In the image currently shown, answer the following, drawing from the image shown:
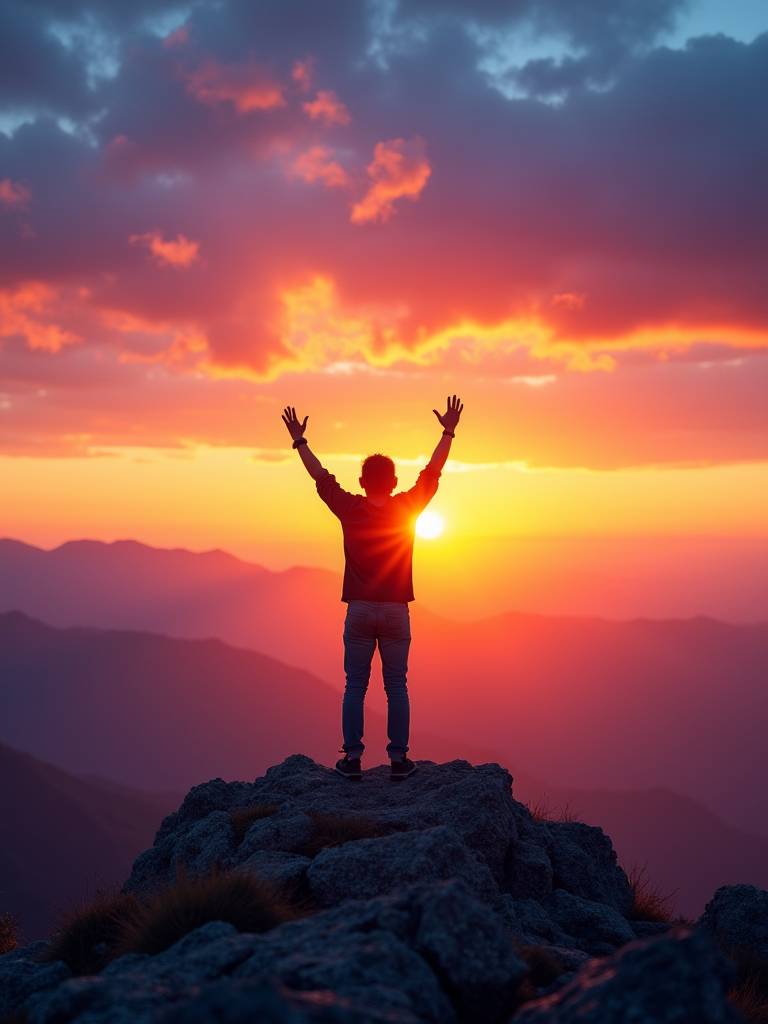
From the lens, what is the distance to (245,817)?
9172 mm

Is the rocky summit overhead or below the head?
below

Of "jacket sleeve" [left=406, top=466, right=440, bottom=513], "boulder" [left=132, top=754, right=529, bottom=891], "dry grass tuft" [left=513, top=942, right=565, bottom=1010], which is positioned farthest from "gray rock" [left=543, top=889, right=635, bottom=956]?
"jacket sleeve" [left=406, top=466, right=440, bottom=513]

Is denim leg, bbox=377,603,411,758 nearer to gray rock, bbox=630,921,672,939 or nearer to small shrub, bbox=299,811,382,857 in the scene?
small shrub, bbox=299,811,382,857

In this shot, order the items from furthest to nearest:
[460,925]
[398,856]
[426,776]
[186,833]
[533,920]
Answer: [426,776] → [186,833] → [533,920] → [398,856] → [460,925]

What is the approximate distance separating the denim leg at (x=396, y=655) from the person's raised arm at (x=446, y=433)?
1950mm

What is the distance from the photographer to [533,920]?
8.16 meters

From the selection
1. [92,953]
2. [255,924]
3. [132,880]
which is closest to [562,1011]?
[255,924]

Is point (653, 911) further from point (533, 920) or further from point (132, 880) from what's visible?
point (132, 880)

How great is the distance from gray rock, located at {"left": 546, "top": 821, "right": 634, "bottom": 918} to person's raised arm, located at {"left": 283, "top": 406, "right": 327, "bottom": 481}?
582 centimetres

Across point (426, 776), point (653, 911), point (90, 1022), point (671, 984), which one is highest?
point (671, 984)

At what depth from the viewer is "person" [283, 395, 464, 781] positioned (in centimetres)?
989

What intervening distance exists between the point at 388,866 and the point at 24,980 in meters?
3.07

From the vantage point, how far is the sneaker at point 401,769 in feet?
34.7

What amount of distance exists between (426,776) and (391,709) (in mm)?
1047
